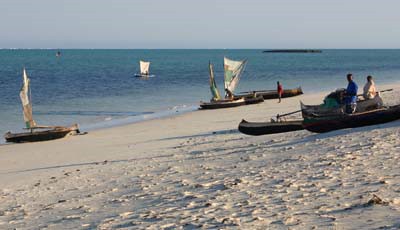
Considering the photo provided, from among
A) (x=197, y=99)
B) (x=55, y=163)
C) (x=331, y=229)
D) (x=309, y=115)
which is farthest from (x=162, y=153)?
(x=197, y=99)

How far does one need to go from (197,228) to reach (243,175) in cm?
329

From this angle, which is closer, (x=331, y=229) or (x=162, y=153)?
(x=331, y=229)

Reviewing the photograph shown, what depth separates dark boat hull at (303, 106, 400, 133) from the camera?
1551 centimetres

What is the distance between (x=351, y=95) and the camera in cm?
1620

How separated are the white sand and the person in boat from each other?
49.9 inches

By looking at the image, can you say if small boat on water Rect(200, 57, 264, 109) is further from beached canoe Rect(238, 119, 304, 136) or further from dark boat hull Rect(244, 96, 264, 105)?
beached canoe Rect(238, 119, 304, 136)

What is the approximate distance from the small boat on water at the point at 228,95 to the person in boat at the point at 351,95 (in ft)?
56.1

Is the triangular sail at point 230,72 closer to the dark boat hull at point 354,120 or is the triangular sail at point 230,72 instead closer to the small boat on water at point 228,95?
the small boat on water at point 228,95

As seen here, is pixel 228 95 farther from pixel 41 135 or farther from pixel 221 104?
pixel 41 135

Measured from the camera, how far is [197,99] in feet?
139

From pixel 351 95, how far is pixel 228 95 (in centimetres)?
1961

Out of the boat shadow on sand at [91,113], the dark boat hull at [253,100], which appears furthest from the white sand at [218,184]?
the dark boat hull at [253,100]

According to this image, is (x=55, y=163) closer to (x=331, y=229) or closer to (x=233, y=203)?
(x=233, y=203)

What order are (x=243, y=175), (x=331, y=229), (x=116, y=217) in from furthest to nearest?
(x=243, y=175), (x=116, y=217), (x=331, y=229)
